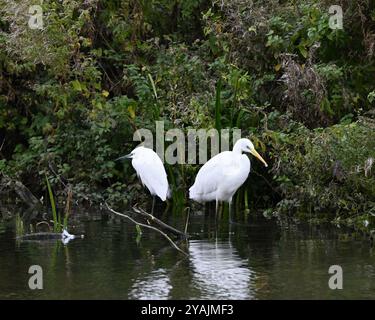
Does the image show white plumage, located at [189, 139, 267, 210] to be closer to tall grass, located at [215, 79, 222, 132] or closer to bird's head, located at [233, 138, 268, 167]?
bird's head, located at [233, 138, 268, 167]

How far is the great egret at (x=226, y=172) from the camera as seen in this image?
1182 cm

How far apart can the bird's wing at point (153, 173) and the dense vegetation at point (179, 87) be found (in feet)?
2.66

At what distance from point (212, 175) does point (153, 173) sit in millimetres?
842

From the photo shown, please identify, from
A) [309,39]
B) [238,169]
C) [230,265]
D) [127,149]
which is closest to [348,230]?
[238,169]

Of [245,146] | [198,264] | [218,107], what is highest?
[218,107]

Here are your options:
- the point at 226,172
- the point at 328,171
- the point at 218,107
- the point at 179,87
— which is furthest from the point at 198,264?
the point at 179,87

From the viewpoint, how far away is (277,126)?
12922 mm

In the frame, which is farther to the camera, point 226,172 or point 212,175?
point 212,175

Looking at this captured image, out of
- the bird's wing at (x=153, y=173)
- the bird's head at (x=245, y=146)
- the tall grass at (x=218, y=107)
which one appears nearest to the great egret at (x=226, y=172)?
the bird's head at (x=245, y=146)

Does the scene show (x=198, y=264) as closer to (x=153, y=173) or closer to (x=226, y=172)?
(x=226, y=172)

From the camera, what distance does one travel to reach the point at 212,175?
12.0 m

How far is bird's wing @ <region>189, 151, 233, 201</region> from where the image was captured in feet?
39.0

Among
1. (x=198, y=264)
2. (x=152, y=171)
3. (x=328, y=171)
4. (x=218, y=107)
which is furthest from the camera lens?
(x=218, y=107)

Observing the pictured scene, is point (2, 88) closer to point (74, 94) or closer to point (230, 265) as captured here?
point (74, 94)
